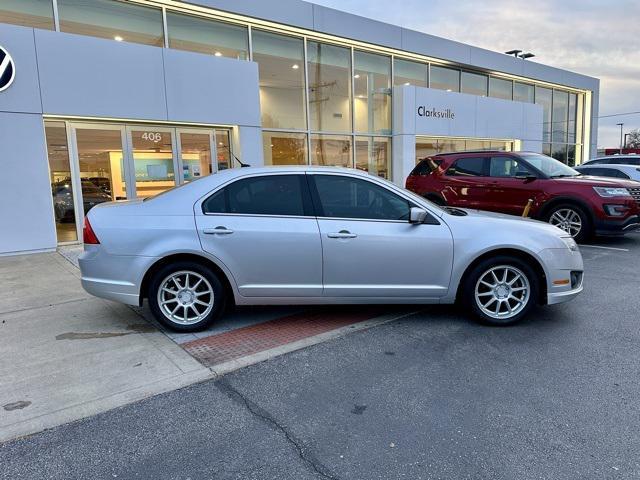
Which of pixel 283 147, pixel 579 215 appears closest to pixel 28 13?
pixel 283 147

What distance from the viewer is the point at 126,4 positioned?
10.3 metres

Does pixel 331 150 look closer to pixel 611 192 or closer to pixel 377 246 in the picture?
pixel 611 192

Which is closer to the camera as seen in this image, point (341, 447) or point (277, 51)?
point (341, 447)

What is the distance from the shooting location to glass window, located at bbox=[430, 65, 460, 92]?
17.1 meters

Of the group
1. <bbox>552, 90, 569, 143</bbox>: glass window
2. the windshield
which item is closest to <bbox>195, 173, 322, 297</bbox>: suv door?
the windshield

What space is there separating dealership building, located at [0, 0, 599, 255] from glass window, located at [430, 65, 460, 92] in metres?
0.06

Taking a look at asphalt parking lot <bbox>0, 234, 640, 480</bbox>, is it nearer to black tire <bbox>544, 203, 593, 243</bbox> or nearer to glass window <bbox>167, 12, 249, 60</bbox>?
black tire <bbox>544, 203, 593, 243</bbox>

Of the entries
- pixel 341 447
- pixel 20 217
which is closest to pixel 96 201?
pixel 20 217

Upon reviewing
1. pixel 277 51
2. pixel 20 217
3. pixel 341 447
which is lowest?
pixel 341 447

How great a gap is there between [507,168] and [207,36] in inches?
310

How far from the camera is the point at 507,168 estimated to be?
9.38 m

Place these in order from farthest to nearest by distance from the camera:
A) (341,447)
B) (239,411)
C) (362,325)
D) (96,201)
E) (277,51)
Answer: (277,51) → (96,201) → (362,325) → (239,411) → (341,447)

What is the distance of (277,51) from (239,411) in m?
11.7

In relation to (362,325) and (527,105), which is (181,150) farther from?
(527,105)
